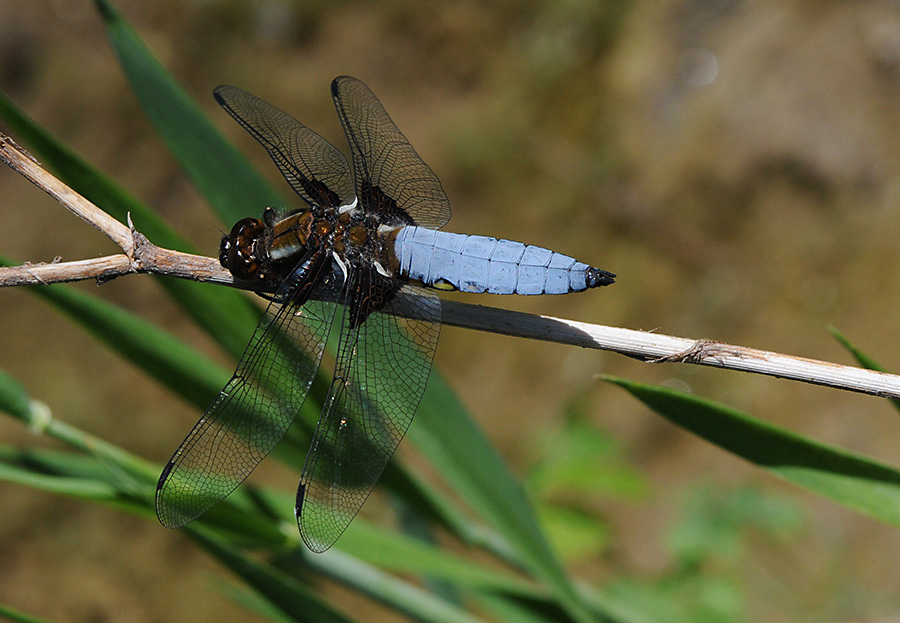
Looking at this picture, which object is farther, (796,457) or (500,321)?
(500,321)

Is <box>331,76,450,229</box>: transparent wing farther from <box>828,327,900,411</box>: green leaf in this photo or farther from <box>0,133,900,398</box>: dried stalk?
<box>828,327,900,411</box>: green leaf

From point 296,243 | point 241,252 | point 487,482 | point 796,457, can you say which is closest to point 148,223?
point 241,252

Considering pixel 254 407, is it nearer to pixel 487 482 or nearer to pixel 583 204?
pixel 487 482

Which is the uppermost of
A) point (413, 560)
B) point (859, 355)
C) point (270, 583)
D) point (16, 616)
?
point (859, 355)

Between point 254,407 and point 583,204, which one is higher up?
point 583,204

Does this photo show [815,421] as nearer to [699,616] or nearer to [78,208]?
[699,616]

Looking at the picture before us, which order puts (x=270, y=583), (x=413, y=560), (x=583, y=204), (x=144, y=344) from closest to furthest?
(x=270, y=583) < (x=144, y=344) < (x=413, y=560) < (x=583, y=204)

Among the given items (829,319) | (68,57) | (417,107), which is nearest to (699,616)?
(829,319)

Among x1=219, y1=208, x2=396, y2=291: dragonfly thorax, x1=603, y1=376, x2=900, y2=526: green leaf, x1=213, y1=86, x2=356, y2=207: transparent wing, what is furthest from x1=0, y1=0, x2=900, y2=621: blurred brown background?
x1=603, y1=376, x2=900, y2=526: green leaf
